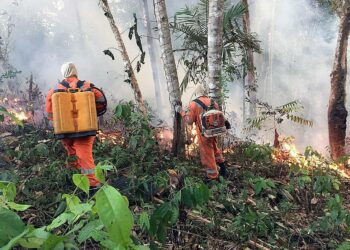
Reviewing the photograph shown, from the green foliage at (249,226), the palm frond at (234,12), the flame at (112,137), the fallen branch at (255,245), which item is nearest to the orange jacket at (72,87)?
the flame at (112,137)

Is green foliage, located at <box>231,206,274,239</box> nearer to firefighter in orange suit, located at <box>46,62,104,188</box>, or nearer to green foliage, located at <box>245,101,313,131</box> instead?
firefighter in orange suit, located at <box>46,62,104,188</box>

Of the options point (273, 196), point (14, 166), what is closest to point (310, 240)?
point (273, 196)

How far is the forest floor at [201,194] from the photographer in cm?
334

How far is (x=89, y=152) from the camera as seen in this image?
4.91 meters

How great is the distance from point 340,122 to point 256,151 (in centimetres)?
363

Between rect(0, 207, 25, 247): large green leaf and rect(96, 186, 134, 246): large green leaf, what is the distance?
0.26 m

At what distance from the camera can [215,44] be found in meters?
6.14

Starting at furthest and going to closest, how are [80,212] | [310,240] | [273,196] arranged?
1. [273,196]
2. [310,240]
3. [80,212]

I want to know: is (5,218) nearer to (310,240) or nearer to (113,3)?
(310,240)

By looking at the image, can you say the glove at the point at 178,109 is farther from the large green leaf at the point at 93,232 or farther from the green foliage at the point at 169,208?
the large green leaf at the point at 93,232

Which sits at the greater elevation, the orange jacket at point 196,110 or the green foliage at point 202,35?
the green foliage at point 202,35

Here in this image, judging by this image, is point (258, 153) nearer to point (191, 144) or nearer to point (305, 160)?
point (191, 144)

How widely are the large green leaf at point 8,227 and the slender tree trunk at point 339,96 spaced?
8840 mm

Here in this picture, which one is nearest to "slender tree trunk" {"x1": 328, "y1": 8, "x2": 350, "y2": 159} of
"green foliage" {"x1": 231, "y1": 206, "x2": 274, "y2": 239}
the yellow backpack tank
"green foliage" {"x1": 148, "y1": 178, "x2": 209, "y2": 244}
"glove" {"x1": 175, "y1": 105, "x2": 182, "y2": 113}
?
"glove" {"x1": 175, "y1": 105, "x2": 182, "y2": 113}
